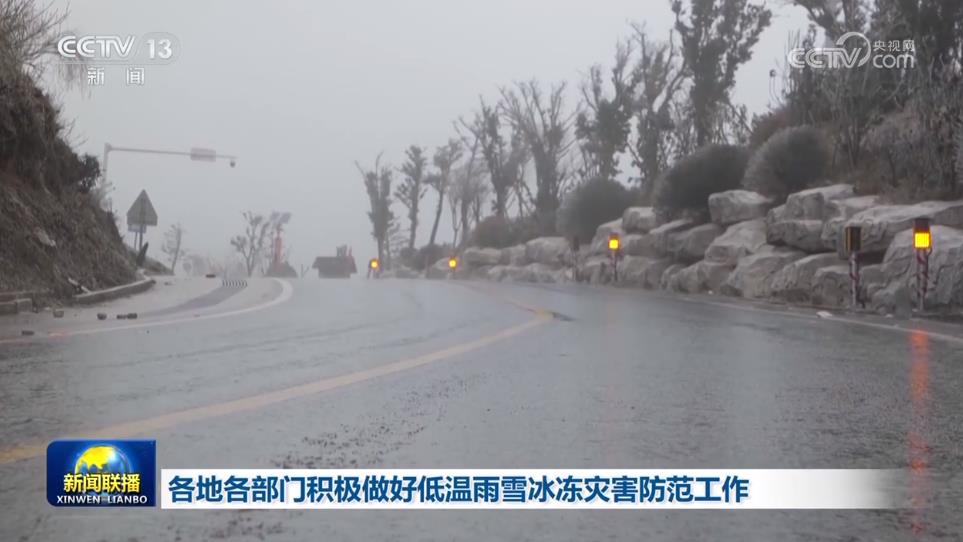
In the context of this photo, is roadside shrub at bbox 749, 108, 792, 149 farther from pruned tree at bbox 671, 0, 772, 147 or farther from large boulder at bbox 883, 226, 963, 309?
large boulder at bbox 883, 226, 963, 309

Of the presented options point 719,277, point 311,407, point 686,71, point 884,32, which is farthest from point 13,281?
point 686,71

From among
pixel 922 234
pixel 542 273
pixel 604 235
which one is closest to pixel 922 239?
pixel 922 234

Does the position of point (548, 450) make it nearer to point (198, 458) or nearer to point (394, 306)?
point (198, 458)

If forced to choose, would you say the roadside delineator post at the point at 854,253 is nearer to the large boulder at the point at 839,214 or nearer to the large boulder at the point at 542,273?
the large boulder at the point at 839,214

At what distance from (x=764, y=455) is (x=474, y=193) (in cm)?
6755

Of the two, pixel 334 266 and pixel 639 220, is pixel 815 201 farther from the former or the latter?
pixel 334 266

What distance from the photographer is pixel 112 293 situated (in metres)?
15.9

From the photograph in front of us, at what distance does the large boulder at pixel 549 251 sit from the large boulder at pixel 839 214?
841 inches

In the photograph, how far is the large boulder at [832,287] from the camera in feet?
61.1

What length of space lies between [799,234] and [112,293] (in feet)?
50.2

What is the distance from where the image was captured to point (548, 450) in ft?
14.5

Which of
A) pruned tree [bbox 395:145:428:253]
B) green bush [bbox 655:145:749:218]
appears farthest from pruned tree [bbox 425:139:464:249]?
green bush [bbox 655:145:749:218]

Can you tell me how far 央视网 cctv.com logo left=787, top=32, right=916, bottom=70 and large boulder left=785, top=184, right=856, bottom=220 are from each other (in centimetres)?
395

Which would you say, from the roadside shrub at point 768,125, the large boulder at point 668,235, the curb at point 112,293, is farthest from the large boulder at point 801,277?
the curb at point 112,293
